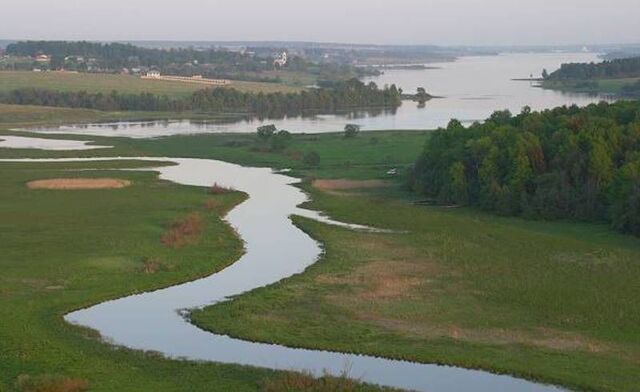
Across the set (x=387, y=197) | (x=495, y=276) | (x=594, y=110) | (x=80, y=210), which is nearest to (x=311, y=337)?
(x=495, y=276)

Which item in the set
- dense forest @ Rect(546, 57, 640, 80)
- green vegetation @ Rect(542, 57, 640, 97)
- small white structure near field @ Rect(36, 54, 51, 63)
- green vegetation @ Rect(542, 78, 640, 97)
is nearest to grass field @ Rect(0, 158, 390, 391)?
green vegetation @ Rect(542, 78, 640, 97)

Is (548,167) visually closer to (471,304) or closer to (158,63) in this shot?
(471,304)

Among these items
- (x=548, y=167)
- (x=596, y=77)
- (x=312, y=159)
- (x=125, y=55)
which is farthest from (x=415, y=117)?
(x=125, y=55)

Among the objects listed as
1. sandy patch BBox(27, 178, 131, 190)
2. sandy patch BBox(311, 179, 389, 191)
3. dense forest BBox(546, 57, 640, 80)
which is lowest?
sandy patch BBox(311, 179, 389, 191)

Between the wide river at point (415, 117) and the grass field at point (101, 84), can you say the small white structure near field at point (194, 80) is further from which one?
the wide river at point (415, 117)

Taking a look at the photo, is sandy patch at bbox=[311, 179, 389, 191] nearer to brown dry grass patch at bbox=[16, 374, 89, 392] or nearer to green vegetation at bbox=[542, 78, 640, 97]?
brown dry grass patch at bbox=[16, 374, 89, 392]

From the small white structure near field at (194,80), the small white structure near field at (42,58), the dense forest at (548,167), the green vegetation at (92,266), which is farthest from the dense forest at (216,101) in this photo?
the small white structure near field at (42,58)
